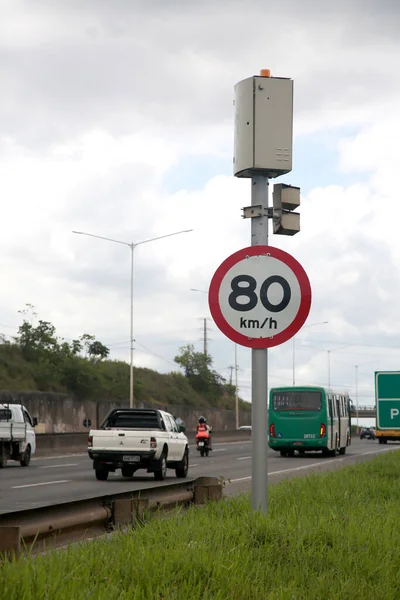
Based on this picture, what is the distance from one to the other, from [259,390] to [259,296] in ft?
2.37

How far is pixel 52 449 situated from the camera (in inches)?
1768

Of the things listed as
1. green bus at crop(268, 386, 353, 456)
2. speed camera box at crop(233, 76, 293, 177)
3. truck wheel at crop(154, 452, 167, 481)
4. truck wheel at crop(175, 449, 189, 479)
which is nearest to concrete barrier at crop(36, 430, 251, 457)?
green bus at crop(268, 386, 353, 456)

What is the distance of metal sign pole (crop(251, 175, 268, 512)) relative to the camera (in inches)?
330

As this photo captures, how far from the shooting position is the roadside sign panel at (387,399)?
16.9 metres

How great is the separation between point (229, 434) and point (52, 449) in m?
31.1

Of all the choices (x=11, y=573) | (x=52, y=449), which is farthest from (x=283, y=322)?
(x=52, y=449)

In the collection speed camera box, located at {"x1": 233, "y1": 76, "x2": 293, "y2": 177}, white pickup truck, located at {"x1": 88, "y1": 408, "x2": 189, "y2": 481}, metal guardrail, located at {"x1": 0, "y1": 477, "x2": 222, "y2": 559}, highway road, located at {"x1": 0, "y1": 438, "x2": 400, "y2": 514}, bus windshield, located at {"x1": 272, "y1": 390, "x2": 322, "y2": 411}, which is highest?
speed camera box, located at {"x1": 233, "y1": 76, "x2": 293, "y2": 177}

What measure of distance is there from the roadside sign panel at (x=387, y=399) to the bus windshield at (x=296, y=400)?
28.1 meters

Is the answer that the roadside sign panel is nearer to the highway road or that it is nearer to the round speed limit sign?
the highway road

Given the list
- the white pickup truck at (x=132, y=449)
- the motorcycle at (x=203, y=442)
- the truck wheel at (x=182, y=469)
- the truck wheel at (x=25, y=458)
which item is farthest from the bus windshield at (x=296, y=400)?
the white pickup truck at (x=132, y=449)

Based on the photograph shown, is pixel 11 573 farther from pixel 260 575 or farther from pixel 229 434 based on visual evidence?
pixel 229 434

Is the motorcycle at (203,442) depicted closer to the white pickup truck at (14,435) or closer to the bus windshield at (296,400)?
the bus windshield at (296,400)

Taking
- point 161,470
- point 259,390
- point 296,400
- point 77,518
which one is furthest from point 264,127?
point 296,400

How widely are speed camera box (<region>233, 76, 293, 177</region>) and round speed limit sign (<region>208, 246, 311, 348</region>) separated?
0.66 meters
